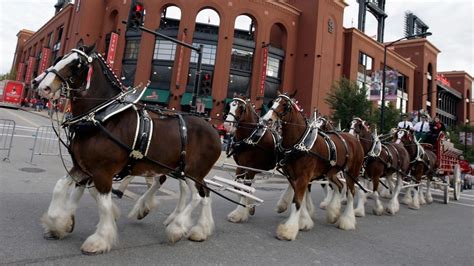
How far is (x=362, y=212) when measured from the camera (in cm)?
788

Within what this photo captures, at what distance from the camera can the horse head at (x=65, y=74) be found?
3.69 m

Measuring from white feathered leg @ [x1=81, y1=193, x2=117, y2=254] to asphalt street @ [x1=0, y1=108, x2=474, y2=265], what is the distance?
0.09 meters

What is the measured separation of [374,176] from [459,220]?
2573 millimetres

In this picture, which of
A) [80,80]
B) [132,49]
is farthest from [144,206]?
[132,49]

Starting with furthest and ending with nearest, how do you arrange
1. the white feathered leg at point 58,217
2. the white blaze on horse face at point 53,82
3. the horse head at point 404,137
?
the horse head at point 404,137 < the white feathered leg at point 58,217 < the white blaze on horse face at point 53,82

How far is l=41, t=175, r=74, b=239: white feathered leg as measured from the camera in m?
3.88

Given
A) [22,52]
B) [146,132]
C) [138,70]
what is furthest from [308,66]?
[22,52]

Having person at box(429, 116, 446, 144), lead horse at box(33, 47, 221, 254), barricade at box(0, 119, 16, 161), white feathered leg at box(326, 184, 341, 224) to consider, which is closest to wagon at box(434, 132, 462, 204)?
person at box(429, 116, 446, 144)

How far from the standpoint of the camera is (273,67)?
124ft

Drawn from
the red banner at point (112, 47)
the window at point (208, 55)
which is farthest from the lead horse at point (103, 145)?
the red banner at point (112, 47)

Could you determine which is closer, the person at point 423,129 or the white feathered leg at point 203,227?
the white feathered leg at point 203,227

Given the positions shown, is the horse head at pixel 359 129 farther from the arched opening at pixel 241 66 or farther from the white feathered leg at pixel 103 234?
the arched opening at pixel 241 66

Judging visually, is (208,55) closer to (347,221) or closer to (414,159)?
(414,159)

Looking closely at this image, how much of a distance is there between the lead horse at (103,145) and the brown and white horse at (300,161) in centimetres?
157
